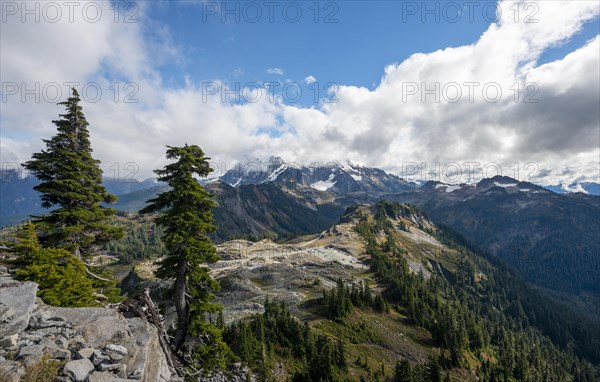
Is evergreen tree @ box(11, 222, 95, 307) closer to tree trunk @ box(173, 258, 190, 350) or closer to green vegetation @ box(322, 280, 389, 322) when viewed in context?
tree trunk @ box(173, 258, 190, 350)

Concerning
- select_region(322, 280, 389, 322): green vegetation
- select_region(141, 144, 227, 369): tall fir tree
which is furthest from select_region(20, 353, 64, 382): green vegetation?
select_region(322, 280, 389, 322): green vegetation

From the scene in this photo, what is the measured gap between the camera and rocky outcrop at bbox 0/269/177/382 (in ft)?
39.8

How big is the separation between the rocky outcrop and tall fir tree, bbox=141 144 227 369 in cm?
980

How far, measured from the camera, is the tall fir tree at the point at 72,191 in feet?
102

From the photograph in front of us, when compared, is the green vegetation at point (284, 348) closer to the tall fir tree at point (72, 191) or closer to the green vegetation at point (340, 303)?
the green vegetation at point (340, 303)

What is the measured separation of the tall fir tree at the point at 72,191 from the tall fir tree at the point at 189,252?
10375mm

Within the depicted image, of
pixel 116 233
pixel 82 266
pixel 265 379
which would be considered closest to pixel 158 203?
pixel 82 266

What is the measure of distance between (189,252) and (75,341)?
1182cm

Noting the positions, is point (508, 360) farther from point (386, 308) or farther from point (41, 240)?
point (41, 240)

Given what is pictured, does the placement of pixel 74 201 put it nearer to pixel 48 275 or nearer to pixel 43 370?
→ pixel 48 275

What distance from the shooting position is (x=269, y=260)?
654ft

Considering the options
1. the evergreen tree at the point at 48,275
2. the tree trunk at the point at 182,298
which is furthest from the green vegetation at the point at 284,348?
the evergreen tree at the point at 48,275

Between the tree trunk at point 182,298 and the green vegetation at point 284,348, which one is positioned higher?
the tree trunk at point 182,298

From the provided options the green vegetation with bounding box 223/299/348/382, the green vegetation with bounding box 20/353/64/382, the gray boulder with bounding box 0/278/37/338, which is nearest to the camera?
the green vegetation with bounding box 20/353/64/382
